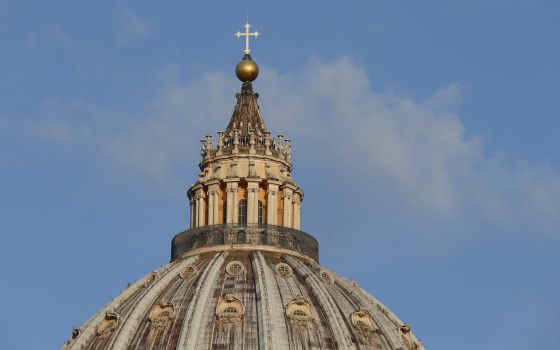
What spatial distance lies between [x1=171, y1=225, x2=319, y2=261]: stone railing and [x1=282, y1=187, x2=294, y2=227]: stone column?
1.37 meters

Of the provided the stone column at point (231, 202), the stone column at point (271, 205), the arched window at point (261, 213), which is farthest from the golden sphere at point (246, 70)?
the arched window at point (261, 213)

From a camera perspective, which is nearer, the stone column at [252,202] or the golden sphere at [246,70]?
the stone column at [252,202]

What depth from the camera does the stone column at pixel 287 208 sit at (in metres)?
121

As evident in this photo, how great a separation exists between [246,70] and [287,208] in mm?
9407

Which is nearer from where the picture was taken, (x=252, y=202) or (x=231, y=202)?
(x=252, y=202)

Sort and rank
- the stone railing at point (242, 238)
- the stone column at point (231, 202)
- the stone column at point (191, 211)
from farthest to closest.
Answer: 1. the stone column at point (191, 211)
2. the stone column at point (231, 202)
3. the stone railing at point (242, 238)

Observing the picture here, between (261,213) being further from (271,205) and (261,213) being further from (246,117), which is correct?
(246,117)

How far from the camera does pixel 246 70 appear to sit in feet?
412

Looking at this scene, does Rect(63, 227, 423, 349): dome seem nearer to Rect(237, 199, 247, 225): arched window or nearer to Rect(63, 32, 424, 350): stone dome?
Rect(63, 32, 424, 350): stone dome

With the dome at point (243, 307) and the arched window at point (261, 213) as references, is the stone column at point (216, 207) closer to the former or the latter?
the dome at point (243, 307)

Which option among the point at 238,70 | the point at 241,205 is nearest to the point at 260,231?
the point at 241,205

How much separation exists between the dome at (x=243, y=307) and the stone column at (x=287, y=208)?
5.61 feet

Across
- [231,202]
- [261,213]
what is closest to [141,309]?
[231,202]

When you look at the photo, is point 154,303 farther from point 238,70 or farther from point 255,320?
point 238,70
